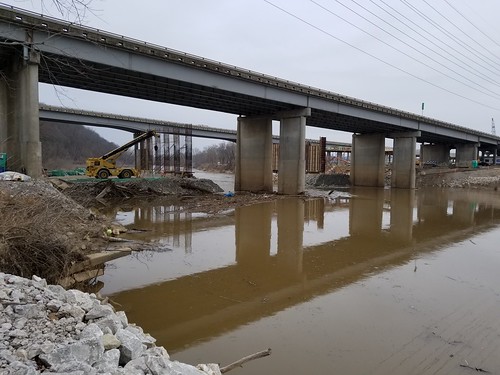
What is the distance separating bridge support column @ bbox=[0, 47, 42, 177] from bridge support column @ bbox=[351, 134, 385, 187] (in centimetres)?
4081

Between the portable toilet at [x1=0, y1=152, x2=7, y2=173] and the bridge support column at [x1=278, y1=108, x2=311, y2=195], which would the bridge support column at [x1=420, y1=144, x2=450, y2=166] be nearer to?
the bridge support column at [x1=278, y1=108, x2=311, y2=195]

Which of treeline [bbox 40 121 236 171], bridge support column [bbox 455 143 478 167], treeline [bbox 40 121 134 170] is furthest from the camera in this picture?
treeline [bbox 40 121 134 170]

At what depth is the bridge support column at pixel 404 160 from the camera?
46.3 metres

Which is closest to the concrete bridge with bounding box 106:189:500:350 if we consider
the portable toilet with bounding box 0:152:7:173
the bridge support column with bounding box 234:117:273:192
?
the portable toilet with bounding box 0:152:7:173

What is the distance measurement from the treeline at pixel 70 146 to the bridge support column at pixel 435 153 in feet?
215

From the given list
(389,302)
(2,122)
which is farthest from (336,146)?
(389,302)

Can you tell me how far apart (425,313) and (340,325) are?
171 centimetres

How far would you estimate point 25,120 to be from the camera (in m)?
16.6

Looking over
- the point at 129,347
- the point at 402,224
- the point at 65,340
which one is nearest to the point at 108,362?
the point at 129,347

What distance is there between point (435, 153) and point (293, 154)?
186 feet

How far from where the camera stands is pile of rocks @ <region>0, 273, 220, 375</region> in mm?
2820

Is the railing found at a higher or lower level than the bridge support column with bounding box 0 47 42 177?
higher

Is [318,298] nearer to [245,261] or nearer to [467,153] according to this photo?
[245,261]

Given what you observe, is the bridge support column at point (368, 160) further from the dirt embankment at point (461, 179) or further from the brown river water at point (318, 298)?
the brown river water at point (318, 298)
